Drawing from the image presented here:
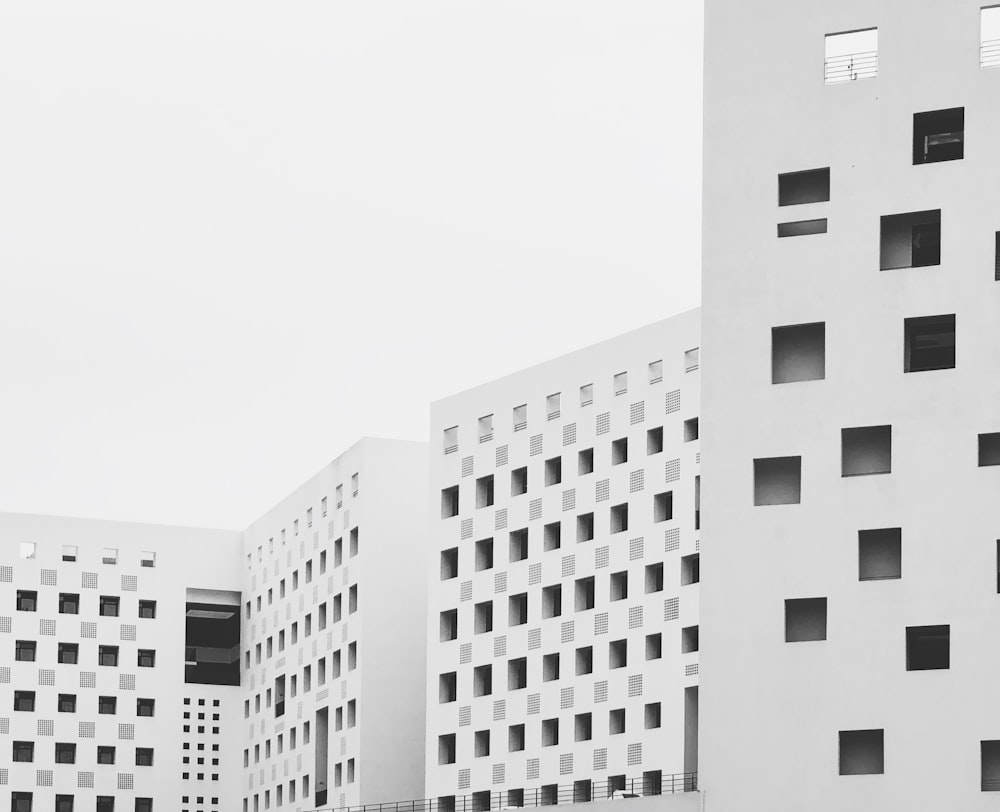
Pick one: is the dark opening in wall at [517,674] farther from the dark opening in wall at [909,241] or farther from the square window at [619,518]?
the dark opening in wall at [909,241]

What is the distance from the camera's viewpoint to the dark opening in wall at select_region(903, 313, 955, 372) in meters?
35.0

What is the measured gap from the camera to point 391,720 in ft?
212

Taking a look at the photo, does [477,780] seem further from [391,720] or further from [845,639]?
[845,639]

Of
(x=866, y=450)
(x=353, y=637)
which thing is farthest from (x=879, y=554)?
(x=353, y=637)

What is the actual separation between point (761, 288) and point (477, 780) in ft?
85.9

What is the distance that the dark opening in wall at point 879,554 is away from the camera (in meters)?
34.5

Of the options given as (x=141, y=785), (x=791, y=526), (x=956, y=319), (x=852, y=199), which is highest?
(x=852, y=199)

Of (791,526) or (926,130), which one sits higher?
(926,130)

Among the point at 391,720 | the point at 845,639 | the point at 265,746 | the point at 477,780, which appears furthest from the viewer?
the point at 265,746

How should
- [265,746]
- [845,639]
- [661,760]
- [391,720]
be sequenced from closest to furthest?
[845,639], [661,760], [391,720], [265,746]

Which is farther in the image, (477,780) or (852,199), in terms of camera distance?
(477,780)

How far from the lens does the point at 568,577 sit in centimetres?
5656

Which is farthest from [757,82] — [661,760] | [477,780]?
[477,780]

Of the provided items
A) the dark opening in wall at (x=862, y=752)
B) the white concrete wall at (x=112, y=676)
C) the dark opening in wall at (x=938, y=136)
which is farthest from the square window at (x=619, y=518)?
the white concrete wall at (x=112, y=676)
